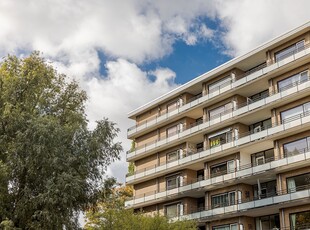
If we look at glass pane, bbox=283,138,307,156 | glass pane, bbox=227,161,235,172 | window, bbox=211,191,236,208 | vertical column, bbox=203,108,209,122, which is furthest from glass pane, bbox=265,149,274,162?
vertical column, bbox=203,108,209,122

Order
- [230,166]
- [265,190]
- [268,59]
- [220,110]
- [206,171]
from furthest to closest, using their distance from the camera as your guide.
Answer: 1. [220,110]
2. [206,171]
3. [230,166]
4. [268,59]
5. [265,190]

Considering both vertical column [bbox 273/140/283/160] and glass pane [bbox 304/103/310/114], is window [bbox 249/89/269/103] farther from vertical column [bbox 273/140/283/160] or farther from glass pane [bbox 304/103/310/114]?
vertical column [bbox 273/140/283/160]

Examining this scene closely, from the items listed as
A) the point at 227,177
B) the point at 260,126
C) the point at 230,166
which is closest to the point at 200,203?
the point at 230,166

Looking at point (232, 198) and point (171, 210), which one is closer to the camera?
point (232, 198)

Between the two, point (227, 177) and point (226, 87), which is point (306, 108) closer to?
point (226, 87)

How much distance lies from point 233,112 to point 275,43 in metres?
7.61

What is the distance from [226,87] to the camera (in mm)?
43000

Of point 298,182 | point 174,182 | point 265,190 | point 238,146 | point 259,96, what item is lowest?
point 298,182

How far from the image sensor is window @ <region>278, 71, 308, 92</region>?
36.9 meters

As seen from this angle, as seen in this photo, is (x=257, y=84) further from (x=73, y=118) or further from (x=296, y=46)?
(x=73, y=118)

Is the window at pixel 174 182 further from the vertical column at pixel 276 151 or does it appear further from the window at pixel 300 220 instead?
the window at pixel 300 220

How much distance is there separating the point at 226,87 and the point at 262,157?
315 inches

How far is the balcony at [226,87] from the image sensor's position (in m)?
37.4

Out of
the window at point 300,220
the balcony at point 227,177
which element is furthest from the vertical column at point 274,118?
the window at point 300,220
